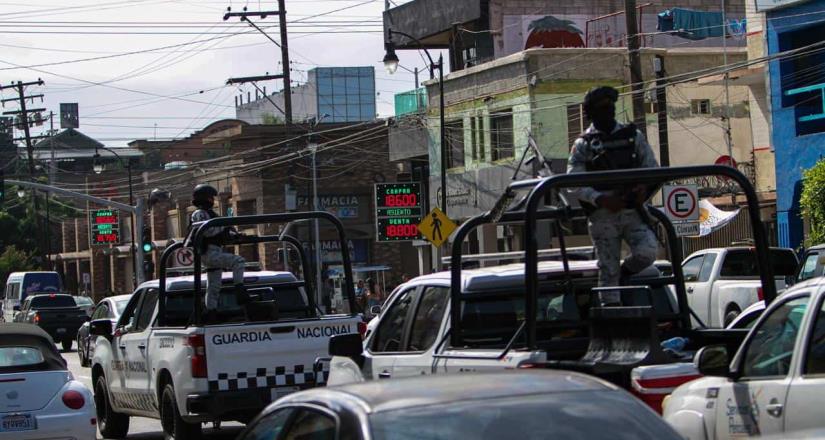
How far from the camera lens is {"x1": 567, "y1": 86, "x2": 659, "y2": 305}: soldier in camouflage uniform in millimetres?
8820

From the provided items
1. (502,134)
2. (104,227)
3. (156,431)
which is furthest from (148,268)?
(156,431)

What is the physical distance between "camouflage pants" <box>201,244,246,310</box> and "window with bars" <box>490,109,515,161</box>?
90.7 feet

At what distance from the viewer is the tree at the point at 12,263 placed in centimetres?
8362

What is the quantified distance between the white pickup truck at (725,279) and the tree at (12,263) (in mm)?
66229

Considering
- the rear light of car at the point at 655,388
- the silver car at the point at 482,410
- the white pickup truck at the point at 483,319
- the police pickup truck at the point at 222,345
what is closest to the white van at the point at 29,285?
the police pickup truck at the point at 222,345

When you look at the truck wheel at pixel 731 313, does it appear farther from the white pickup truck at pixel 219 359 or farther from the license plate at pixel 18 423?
the license plate at pixel 18 423

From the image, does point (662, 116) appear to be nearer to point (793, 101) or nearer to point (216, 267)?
point (793, 101)

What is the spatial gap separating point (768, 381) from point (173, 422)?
808 centimetres

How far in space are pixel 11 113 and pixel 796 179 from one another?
5298 centimetres

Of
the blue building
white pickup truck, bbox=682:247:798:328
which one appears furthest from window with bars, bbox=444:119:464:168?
white pickup truck, bbox=682:247:798:328

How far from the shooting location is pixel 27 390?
1256 cm

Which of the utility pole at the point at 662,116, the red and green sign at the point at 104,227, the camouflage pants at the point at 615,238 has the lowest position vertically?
the camouflage pants at the point at 615,238

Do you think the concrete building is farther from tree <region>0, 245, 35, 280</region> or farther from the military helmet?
the military helmet

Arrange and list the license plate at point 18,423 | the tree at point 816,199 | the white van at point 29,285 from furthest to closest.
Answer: the white van at point 29,285 < the tree at point 816,199 < the license plate at point 18,423
